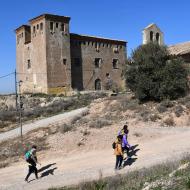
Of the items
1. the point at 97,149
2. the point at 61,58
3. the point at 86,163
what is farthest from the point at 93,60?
the point at 86,163

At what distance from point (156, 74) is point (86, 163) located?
37.6ft

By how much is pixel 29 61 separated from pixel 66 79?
6.17 meters

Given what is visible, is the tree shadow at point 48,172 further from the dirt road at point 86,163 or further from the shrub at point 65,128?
the shrub at point 65,128

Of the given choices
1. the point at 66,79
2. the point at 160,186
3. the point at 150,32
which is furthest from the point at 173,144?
the point at 66,79

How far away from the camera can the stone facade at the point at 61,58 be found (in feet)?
165

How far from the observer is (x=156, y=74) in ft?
92.0

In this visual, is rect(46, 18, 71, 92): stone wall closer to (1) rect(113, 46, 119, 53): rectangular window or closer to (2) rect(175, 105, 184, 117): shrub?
(1) rect(113, 46, 119, 53): rectangular window

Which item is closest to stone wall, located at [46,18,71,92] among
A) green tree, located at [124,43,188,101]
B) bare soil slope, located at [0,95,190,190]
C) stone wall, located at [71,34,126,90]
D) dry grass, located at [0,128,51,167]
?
stone wall, located at [71,34,126,90]

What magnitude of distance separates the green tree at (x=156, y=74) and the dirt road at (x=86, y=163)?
6.37 meters

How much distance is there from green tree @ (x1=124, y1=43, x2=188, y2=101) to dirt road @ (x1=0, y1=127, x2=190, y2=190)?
6368mm

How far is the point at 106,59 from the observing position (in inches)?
2317

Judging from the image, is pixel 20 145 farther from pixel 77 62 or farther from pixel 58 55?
pixel 77 62

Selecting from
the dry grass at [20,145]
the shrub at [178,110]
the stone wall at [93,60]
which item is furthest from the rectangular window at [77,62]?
the shrub at [178,110]

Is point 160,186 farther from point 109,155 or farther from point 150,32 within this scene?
point 150,32
